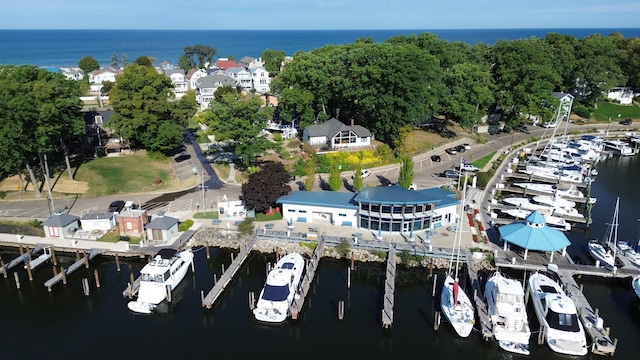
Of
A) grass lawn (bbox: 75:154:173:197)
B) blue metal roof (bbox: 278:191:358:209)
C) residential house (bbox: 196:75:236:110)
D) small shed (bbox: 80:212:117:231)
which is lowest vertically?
small shed (bbox: 80:212:117:231)

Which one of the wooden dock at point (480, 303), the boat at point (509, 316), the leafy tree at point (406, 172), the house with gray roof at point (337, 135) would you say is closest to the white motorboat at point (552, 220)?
the leafy tree at point (406, 172)

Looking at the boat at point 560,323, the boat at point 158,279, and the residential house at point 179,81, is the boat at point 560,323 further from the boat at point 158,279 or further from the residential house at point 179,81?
the residential house at point 179,81

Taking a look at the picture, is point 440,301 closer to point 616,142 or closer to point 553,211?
point 553,211

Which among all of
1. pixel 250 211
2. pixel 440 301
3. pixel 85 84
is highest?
pixel 85 84

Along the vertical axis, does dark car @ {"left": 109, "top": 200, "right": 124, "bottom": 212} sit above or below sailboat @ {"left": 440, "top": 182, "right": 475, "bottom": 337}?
above

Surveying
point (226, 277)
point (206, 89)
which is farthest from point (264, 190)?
point (206, 89)

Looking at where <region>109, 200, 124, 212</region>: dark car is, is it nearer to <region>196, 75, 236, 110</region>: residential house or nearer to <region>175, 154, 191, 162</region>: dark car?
<region>175, 154, 191, 162</region>: dark car

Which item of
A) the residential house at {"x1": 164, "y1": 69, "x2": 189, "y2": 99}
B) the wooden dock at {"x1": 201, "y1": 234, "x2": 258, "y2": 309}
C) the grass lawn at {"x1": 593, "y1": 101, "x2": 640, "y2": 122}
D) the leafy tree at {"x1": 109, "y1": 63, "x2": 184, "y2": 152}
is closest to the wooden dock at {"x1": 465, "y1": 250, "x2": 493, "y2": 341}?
the wooden dock at {"x1": 201, "y1": 234, "x2": 258, "y2": 309}

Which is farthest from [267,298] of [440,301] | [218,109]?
[218,109]
